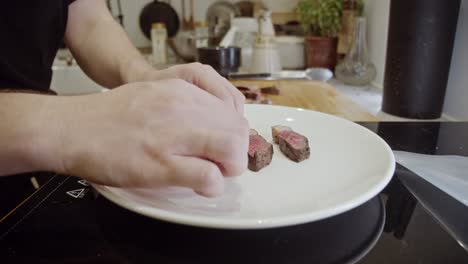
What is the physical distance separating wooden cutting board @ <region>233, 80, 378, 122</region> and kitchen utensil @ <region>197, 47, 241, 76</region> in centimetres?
9

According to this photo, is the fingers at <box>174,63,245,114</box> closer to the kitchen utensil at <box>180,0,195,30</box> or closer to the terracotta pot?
the terracotta pot

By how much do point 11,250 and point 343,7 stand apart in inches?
61.7

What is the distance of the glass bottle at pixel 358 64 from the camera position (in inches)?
55.5

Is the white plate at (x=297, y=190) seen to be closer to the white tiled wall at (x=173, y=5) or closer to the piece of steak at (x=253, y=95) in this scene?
the piece of steak at (x=253, y=95)

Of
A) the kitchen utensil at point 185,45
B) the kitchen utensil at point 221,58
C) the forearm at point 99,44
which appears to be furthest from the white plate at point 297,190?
the kitchen utensil at point 185,45

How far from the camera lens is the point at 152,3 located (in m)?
2.03

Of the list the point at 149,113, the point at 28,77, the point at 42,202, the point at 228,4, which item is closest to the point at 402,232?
the point at 149,113

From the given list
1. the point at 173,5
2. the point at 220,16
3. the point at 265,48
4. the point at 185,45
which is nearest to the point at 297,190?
the point at 265,48

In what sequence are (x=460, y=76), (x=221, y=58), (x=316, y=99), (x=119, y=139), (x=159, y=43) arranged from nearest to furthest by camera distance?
(x=119, y=139), (x=460, y=76), (x=316, y=99), (x=221, y=58), (x=159, y=43)

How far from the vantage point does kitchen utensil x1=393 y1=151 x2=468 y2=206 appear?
42 centimetres

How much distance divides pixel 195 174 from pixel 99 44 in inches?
20.6

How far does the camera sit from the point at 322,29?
165 cm

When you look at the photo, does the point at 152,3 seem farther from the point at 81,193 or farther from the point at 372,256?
the point at 372,256

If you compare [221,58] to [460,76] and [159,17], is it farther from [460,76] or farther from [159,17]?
[159,17]
